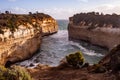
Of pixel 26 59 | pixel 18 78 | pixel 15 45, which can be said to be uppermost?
pixel 18 78

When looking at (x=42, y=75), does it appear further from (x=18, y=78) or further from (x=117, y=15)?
(x=117, y=15)

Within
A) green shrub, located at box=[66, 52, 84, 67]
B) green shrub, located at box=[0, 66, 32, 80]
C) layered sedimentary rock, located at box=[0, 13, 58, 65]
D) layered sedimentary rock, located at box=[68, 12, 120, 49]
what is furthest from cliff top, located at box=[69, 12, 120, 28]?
green shrub, located at box=[0, 66, 32, 80]

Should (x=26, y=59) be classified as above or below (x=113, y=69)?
below

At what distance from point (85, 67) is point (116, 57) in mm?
5545

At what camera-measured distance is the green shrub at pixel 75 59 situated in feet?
80.2

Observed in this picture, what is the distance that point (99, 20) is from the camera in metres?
Result: 72.9

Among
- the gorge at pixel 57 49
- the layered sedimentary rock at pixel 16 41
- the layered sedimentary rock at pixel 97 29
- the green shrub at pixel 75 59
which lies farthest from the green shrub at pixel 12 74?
the layered sedimentary rock at pixel 97 29

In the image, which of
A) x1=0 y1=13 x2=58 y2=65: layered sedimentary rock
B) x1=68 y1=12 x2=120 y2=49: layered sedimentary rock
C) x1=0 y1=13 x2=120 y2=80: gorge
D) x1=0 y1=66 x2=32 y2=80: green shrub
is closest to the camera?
x1=0 y1=66 x2=32 y2=80: green shrub

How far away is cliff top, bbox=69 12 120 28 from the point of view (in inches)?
2586

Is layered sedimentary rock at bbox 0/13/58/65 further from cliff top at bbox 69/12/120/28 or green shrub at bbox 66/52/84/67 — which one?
cliff top at bbox 69/12/120/28

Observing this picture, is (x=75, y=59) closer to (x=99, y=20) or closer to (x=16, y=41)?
(x=16, y=41)

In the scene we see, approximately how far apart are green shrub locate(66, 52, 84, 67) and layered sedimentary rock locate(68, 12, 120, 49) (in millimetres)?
31534

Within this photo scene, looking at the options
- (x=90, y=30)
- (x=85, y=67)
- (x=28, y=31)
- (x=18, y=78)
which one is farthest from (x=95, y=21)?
(x=18, y=78)

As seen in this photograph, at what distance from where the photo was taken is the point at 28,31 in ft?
163
